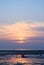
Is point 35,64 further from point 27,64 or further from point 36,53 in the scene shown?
point 36,53

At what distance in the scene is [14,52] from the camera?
97.6 ft

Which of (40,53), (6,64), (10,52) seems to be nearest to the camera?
(6,64)

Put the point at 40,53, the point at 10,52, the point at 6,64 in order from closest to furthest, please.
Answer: the point at 6,64
the point at 40,53
the point at 10,52

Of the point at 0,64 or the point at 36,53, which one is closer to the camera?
the point at 0,64

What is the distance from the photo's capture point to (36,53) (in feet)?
93.6

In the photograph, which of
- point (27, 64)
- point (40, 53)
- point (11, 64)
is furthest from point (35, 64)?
point (40, 53)

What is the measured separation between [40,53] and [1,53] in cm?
487

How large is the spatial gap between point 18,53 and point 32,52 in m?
1.74

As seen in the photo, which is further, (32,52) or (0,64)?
(32,52)

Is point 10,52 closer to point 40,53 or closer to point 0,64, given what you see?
point 40,53

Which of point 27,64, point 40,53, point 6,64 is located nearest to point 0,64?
point 6,64

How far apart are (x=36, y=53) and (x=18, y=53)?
2197 millimetres

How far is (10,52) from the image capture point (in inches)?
1170

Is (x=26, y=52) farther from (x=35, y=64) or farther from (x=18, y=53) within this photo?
(x=35, y=64)
